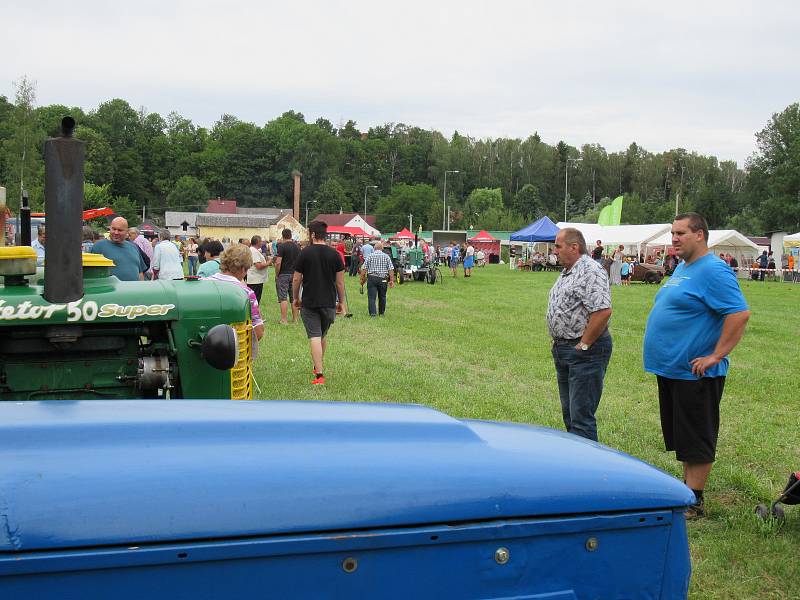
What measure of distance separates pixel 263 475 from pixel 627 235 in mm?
44318

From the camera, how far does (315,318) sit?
908 centimetres

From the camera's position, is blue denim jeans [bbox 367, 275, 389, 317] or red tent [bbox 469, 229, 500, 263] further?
red tent [bbox 469, 229, 500, 263]

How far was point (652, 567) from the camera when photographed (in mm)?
1910

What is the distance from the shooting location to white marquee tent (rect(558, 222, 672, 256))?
4269 cm

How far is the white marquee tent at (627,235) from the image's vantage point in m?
42.7

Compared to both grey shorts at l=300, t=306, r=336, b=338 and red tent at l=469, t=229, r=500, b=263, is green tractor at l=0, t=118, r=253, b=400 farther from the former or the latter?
red tent at l=469, t=229, r=500, b=263

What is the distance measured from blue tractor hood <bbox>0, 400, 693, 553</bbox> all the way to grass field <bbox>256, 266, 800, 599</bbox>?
8.59 ft

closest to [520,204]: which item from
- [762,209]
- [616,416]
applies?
[762,209]

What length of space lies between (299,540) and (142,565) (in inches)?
11.7

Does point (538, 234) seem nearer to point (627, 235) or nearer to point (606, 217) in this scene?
point (627, 235)

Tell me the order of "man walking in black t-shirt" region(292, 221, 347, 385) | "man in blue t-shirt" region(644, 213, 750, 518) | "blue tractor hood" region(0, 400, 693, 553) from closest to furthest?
"blue tractor hood" region(0, 400, 693, 553), "man in blue t-shirt" region(644, 213, 750, 518), "man walking in black t-shirt" region(292, 221, 347, 385)

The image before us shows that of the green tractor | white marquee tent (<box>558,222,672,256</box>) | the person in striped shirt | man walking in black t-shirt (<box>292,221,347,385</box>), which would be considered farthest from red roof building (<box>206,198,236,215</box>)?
the green tractor

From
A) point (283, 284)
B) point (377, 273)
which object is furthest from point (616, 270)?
point (283, 284)

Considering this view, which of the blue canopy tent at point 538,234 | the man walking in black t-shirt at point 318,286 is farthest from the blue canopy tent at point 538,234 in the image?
the man walking in black t-shirt at point 318,286
